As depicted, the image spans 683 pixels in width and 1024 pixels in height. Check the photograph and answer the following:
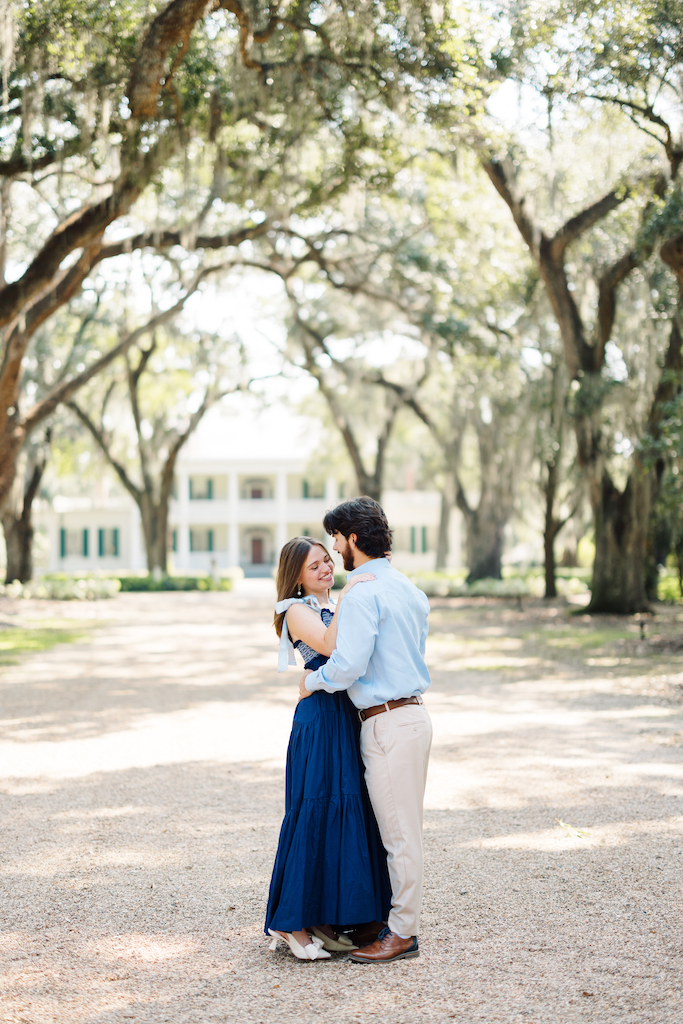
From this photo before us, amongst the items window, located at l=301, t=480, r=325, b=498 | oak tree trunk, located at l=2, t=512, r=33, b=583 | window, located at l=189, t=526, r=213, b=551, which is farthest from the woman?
window, located at l=189, t=526, r=213, b=551

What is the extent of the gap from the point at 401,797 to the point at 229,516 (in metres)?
35.8

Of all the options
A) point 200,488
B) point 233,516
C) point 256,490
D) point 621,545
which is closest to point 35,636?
point 621,545

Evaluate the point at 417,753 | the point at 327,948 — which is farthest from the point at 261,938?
the point at 417,753

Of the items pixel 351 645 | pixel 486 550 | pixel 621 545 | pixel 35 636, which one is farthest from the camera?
pixel 486 550

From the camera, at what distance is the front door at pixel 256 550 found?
1596 inches

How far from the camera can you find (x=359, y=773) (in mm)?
3027

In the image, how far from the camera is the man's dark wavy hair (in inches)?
119

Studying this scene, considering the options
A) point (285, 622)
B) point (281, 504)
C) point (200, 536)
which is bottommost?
point (285, 622)

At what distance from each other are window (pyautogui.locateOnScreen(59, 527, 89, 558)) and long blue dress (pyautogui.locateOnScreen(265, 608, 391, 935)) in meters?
37.9

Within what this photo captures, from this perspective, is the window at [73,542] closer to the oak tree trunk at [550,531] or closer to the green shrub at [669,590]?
the oak tree trunk at [550,531]

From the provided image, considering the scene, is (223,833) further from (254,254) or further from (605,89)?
(254,254)

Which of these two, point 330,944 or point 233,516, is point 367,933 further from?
point 233,516

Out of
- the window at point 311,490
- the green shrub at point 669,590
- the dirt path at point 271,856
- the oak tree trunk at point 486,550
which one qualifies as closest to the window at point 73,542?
the window at point 311,490

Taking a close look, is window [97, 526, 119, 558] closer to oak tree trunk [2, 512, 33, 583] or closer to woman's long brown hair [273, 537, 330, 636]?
oak tree trunk [2, 512, 33, 583]
